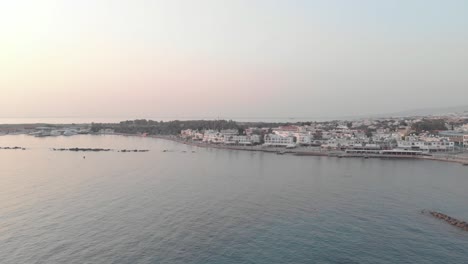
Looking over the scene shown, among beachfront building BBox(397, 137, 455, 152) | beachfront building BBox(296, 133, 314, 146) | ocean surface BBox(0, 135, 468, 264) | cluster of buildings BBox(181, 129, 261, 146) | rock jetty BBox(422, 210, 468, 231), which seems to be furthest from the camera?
cluster of buildings BBox(181, 129, 261, 146)

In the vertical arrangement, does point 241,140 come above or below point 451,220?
above

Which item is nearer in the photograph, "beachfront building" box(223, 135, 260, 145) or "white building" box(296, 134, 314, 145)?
"white building" box(296, 134, 314, 145)

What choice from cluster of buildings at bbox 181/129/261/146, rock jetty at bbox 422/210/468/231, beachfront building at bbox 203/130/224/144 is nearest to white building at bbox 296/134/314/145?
cluster of buildings at bbox 181/129/261/146

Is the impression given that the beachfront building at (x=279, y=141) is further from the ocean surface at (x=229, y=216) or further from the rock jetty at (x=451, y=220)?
the rock jetty at (x=451, y=220)

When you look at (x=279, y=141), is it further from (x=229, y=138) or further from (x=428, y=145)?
(x=428, y=145)

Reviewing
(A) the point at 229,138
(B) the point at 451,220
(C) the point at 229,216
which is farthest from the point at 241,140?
(B) the point at 451,220

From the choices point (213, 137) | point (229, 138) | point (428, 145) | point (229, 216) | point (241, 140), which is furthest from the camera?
point (213, 137)

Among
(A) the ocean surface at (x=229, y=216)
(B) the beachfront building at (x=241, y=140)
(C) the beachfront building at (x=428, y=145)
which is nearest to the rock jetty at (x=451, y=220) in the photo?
(A) the ocean surface at (x=229, y=216)

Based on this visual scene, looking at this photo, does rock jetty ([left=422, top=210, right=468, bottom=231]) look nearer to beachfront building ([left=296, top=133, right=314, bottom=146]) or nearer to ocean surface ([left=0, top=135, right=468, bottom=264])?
ocean surface ([left=0, top=135, right=468, bottom=264])
